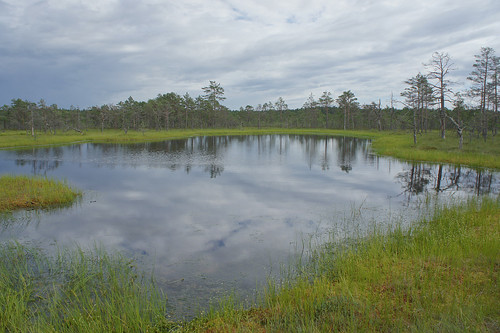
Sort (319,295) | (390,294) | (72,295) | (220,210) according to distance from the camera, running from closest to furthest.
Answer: (319,295)
(390,294)
(72,295)
(220,210)

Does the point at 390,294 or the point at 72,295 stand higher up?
the point at 390,294

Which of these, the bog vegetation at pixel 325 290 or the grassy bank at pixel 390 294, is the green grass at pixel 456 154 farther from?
the grassy bank at pixel 390 294

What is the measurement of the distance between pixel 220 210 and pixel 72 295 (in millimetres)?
8058

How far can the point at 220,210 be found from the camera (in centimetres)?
1455

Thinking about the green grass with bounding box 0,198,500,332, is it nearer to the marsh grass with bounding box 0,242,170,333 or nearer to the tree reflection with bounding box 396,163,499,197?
the marsh grass with bounding box 0,242,170,333

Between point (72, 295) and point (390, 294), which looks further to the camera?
point (72, 295)

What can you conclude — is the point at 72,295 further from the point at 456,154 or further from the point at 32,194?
the point at 456,154

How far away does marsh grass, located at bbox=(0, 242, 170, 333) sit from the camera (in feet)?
18.5

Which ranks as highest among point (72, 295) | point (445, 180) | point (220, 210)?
point (445, 180)

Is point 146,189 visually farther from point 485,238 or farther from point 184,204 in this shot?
point 485,238

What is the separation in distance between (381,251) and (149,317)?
19.3 ft

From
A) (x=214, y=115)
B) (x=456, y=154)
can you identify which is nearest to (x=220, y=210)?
(x=456, y=154)

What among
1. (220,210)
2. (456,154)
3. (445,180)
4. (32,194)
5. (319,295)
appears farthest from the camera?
(456,154)

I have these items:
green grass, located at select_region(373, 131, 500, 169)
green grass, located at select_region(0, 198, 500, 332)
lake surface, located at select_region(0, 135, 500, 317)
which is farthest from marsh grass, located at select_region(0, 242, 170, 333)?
green grass, located at select_region(373, 131, 500, 169)
